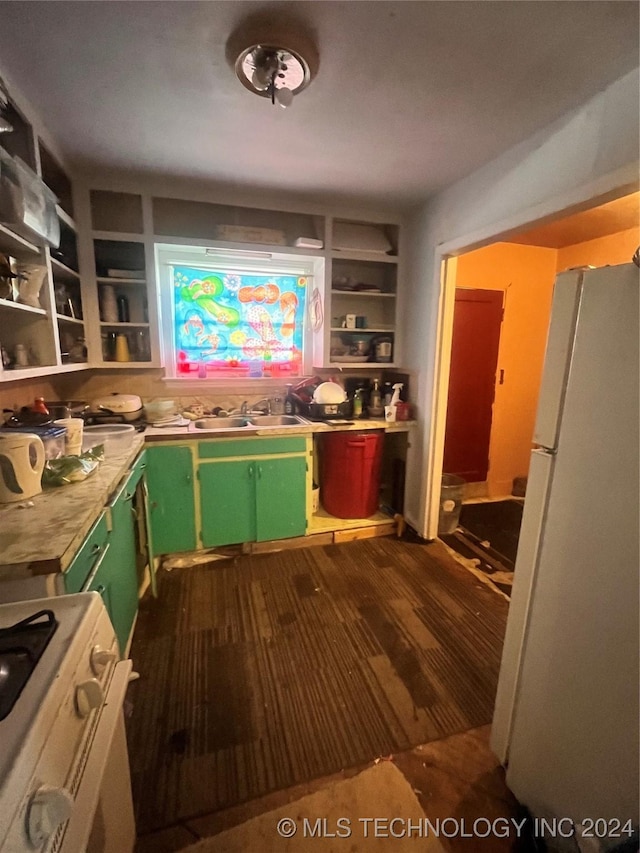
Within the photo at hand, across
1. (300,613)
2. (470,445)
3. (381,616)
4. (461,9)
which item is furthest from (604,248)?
(300,613)

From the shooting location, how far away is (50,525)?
112 centimetres

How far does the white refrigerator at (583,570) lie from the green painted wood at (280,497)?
160 cm

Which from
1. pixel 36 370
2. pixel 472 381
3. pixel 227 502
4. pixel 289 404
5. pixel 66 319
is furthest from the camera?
pixel 472 381

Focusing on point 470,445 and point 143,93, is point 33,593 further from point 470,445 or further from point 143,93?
point 470,445

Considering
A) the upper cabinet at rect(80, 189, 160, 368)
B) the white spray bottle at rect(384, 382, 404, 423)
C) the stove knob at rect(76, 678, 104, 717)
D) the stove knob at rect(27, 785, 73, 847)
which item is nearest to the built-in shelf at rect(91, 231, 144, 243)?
the upper cabinet at rect(80, 189, 160, 368)

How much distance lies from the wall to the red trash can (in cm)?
142

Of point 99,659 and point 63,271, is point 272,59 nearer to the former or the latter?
point 63,271

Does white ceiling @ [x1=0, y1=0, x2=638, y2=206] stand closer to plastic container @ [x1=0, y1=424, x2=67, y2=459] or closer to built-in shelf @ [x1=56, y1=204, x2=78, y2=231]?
built-in shelf @ [x1=56, y1=204, x2=78, y2=231]

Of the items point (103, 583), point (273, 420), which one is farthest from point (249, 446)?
point (103, 583)

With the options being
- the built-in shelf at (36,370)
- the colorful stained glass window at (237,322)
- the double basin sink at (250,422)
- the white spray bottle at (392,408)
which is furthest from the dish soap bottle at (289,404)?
the built-in shelf at (36,370)

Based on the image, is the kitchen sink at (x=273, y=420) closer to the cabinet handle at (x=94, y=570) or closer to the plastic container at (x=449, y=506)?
the plastic container at (x=449, y=506)

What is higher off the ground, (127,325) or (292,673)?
(127,325)

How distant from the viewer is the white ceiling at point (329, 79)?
1.17 meters

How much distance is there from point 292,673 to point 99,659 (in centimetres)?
117
